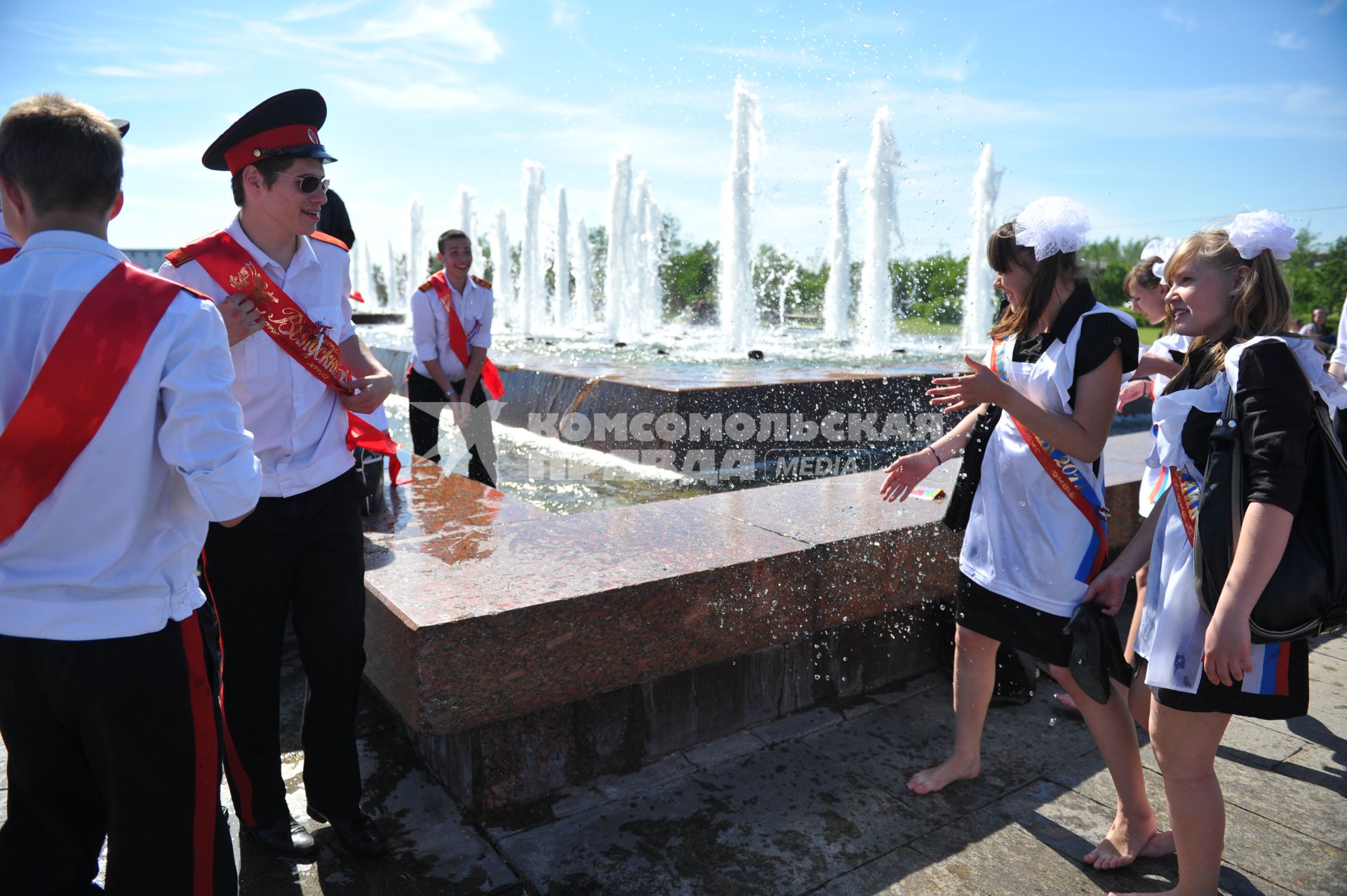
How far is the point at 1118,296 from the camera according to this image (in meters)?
68.6

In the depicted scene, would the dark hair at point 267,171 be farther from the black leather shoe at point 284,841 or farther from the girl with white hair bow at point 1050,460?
→ the girl with white hair bow at point 1050,460

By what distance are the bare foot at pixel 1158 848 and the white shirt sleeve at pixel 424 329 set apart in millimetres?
4831

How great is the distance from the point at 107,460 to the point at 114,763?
0.59 m

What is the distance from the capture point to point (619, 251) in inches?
1040

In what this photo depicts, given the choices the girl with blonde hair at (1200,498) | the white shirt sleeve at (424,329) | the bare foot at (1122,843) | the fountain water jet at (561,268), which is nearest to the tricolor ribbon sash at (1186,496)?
the girl with blonde hair at (1200,498)

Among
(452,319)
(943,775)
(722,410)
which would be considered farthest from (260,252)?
(722,410)

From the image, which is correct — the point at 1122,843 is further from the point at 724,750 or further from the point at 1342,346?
the point at 1342,346

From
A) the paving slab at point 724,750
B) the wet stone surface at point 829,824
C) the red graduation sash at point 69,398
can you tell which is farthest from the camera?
the paving slab at point 724,750

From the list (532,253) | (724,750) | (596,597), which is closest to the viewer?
(596,597)

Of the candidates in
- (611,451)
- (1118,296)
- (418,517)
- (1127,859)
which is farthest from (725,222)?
(1118,296)

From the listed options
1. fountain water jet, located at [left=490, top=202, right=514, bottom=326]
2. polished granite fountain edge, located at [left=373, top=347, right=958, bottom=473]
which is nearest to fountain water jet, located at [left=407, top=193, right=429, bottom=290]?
fountain water jet, located at [left=490, top=202, right=514, bottom=326]

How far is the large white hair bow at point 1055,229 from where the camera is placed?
248 cm

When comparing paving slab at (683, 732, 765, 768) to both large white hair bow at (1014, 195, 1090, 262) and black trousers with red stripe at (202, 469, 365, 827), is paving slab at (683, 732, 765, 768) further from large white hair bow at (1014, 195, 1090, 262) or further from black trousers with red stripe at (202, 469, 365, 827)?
large white hair bow at (1014, 195, 1090, 262)

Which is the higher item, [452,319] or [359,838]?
[452,319]
